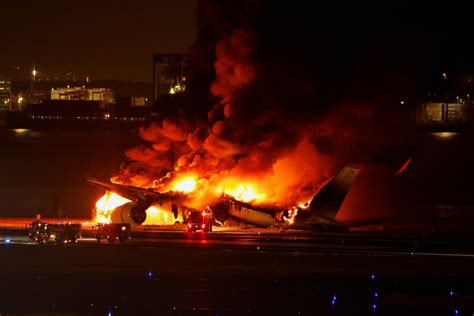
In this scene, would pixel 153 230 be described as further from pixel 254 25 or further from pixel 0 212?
pixel 0 212

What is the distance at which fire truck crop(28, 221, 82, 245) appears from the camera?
46.3 m

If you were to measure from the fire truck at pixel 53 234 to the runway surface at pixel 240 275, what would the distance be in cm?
78

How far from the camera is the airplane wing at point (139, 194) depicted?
183ft

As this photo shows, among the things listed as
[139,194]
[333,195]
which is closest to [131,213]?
[139,194]

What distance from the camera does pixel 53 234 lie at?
46.5 meters

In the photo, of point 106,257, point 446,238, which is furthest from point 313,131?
point 106,257

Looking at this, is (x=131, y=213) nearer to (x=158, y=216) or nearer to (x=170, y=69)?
(x=158, y=216)

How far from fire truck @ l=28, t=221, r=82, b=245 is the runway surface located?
0.78 meters

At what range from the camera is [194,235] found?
49.9 meters

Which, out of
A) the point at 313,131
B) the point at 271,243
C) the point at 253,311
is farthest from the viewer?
the point at 313,131

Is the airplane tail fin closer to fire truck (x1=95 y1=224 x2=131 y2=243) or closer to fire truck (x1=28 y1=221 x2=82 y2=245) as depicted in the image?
fire truck (x1=95 y1=224 x2=131 y2=243)

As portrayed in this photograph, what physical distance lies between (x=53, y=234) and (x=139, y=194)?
10.5 metres

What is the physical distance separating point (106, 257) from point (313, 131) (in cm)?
2037

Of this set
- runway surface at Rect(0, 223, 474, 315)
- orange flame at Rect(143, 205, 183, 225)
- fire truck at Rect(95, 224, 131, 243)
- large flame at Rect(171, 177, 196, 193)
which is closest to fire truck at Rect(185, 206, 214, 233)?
runway surface at Rect(0, 223, 474, 315)
